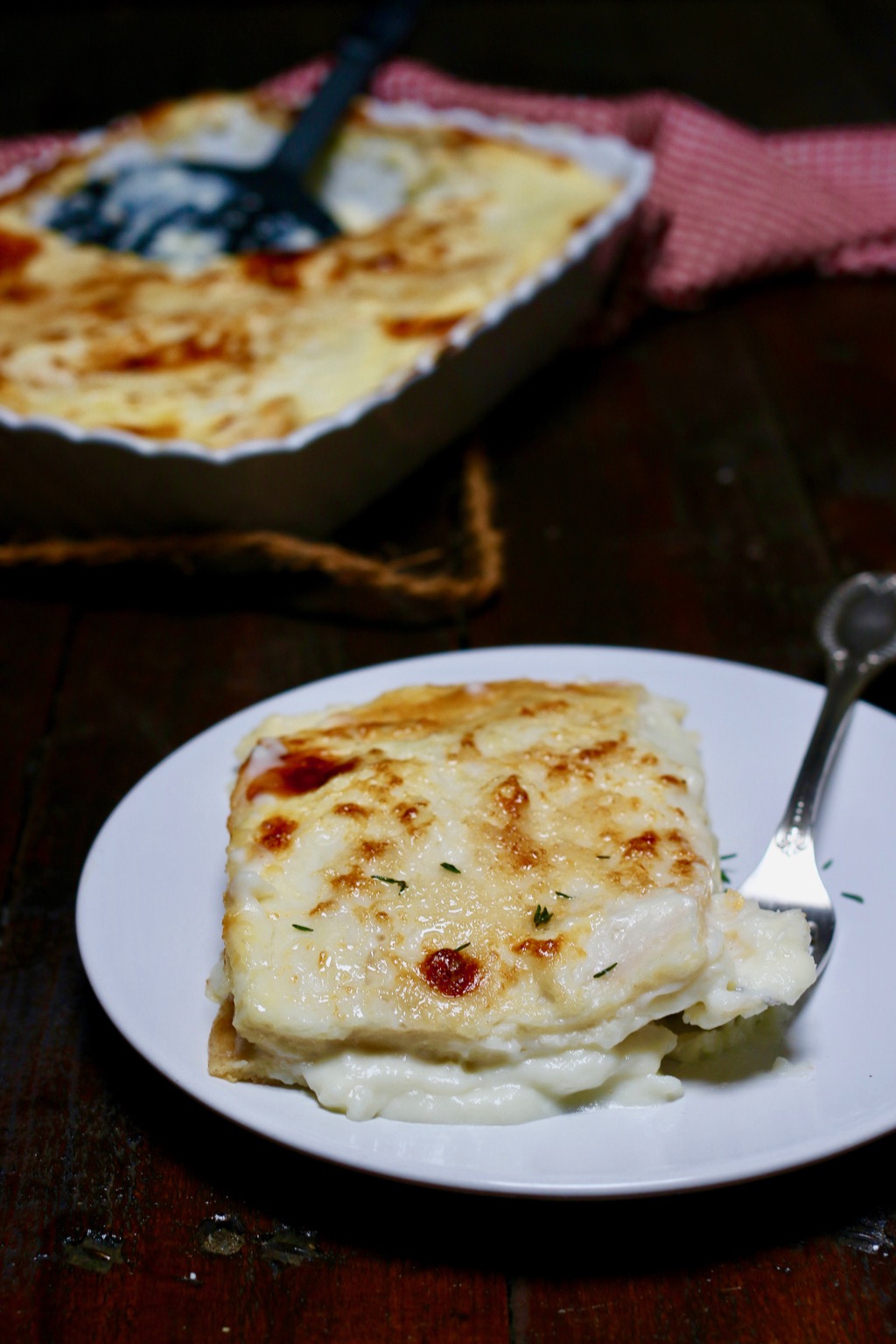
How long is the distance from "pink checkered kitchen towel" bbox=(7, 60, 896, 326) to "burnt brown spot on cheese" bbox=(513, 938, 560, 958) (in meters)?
2.13

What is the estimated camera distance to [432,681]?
1758 millimetres

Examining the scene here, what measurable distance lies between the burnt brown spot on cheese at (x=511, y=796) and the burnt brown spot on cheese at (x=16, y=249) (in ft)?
6.14

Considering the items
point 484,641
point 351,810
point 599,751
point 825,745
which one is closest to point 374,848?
point 351,810

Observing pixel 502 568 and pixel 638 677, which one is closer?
pixel 638 677

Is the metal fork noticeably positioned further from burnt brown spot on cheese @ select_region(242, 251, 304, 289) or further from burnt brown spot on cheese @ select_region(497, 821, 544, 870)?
burnt brown spot on cheese @ select_region(242, 251, 304, 289)

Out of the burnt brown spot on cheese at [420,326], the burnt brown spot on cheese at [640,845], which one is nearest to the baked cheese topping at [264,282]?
the burnt brown spot on cheese at [420,326]

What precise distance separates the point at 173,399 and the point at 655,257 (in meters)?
1.33

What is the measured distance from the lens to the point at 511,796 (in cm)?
138

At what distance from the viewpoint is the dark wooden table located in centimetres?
121

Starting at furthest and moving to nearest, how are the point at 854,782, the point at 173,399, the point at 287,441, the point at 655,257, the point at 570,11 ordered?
the point at 570,11, the point at 655,257, the point at 173,399, the point at 287,441, the point at 854,782

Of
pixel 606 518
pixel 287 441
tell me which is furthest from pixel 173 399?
pixel 606 518

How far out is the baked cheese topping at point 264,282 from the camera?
230 cm

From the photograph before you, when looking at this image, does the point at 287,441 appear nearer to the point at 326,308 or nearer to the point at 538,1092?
the point at 326,308

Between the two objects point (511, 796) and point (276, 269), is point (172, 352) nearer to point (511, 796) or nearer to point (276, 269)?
point (276, 269)
